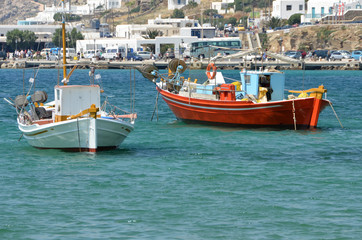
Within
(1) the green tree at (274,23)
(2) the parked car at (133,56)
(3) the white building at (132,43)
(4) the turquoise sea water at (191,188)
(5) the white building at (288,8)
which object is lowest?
(4) the turquoise sea water at (191,188)

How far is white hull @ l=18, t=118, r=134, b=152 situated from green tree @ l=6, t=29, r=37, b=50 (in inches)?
4771

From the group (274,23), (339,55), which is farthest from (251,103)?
(274,23)

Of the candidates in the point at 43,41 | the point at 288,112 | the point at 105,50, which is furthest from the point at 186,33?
the point at 288,112

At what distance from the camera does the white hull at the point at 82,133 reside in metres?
25.8

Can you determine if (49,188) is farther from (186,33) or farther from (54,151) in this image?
(186,33)

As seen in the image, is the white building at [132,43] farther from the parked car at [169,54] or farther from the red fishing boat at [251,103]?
the red fishing boat at [251,103]

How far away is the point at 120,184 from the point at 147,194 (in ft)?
5.21

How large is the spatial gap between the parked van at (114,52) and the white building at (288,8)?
144 ft


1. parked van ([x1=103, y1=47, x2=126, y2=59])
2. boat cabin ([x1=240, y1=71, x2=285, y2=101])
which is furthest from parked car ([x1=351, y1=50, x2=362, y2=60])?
boat cabin ([x1=240, y1=71, x2=285, y2=101])

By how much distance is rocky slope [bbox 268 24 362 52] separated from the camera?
414ft

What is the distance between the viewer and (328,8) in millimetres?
139250

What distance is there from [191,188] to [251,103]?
41.4 feet

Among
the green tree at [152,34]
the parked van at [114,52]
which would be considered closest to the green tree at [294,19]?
the green tree at [152,34]

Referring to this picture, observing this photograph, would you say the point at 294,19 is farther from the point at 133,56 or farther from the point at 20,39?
the point at 20,39
